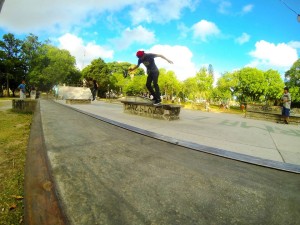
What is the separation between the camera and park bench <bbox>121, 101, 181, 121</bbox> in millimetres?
7062

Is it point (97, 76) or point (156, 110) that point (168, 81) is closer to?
point (97, 76)

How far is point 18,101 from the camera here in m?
13.5

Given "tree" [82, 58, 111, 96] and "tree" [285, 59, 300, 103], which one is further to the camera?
"tree" [82, 58, 111, 96]

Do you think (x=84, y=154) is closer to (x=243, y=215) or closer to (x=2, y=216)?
(x=2, y=216)

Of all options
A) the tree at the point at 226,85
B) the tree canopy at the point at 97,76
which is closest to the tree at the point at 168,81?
the tree canopy at the point at 97,76

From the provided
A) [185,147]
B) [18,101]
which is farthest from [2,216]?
[18,101]

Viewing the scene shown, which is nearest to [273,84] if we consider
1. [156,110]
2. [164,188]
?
[156,110]

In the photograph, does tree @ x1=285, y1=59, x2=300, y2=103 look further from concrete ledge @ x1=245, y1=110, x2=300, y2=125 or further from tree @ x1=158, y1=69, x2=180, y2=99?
concrete ledge @ x1=245, y1=110, x2=300, y2=125

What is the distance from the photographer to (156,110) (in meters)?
7.45

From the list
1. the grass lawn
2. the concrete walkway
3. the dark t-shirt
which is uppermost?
the dark t-shirt

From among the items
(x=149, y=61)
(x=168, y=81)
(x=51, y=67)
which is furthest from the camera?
(x=168, y=81)

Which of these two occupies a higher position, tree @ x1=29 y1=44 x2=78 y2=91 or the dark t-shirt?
tree @ x1=29 y1=44 x2=78 y2=91

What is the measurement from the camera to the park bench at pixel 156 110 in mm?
7062

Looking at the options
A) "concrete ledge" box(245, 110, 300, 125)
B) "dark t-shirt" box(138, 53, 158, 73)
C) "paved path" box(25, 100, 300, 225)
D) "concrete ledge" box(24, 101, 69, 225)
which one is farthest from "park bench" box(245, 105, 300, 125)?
"concrete ledge" box(24, 101, 69, 225)
